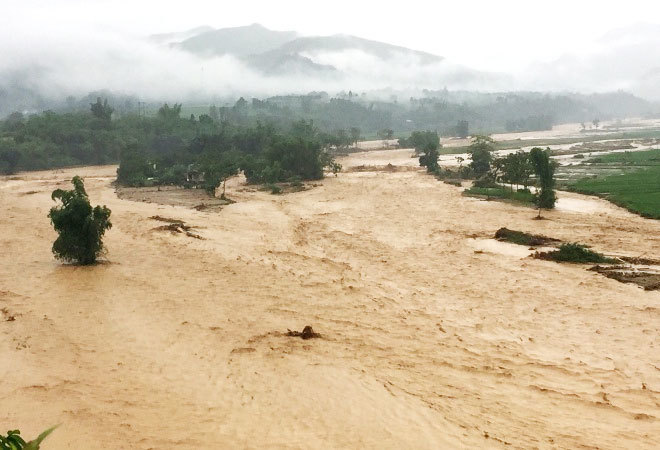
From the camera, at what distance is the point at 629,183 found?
42.4 m

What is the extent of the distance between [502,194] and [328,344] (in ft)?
95.2

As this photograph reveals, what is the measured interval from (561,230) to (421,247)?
27.6ft

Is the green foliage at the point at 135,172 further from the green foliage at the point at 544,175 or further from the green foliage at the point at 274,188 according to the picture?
the green foliage at the point at 544,175

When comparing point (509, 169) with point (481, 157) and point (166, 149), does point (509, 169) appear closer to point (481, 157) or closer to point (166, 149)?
point (481, 157)

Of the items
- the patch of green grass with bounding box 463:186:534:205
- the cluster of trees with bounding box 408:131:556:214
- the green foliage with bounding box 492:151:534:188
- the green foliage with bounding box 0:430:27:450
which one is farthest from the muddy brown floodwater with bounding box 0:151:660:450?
the green foliage with bounding box 492:151:534:188

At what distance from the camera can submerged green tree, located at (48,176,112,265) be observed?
20078mm

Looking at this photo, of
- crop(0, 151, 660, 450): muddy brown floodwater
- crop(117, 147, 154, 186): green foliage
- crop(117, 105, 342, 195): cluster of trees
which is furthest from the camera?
crop(117, 147, 154, 186): green foliage

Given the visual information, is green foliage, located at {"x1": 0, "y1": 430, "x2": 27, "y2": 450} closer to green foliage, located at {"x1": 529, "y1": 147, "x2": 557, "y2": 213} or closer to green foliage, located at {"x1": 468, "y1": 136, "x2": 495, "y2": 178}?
green foliage, located at {"x1": 529, "y1": 147, "x2": 557, "y2": 213}

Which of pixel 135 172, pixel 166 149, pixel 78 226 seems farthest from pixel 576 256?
pixel 166 149

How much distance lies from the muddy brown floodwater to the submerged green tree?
0.83m

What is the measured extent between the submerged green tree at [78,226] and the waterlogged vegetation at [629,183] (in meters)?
29.3

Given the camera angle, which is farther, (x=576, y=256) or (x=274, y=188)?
(x=274, y=188)

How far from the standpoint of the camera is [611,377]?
12109mm

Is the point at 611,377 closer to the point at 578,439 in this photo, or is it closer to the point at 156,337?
the point at 578,439
